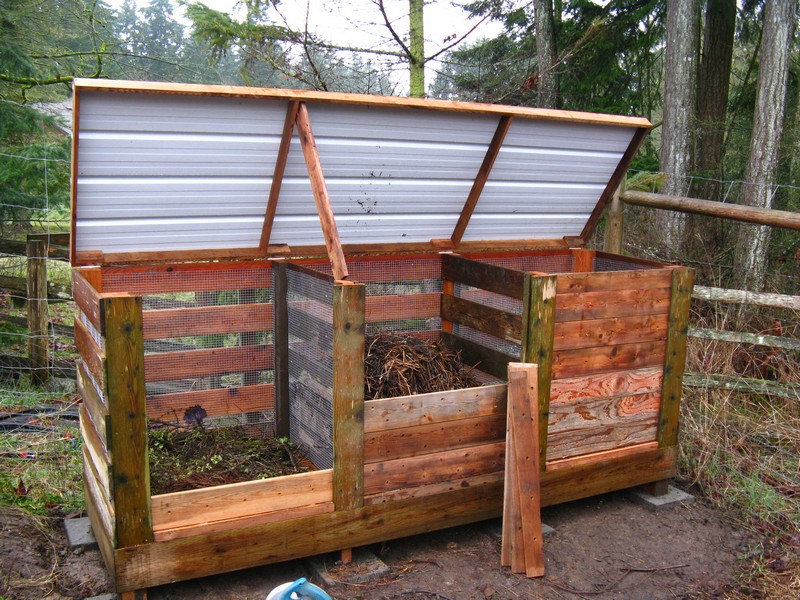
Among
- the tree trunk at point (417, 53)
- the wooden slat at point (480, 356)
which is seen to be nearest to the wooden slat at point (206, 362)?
the wooden slat at point (480, 356)

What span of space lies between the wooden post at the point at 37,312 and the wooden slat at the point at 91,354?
3001 mm

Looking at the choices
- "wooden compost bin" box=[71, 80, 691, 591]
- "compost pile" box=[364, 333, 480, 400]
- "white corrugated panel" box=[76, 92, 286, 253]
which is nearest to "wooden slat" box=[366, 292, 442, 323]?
"wooden compost bin" box=[71, 80, 691, 591]

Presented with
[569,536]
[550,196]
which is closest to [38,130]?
[550,196]

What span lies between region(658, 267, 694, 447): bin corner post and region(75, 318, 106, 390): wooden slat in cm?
292

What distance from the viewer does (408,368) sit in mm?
3701

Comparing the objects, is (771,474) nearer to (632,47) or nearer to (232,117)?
(232,117)

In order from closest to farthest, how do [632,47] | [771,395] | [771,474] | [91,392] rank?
[91,392], [771,474], [771,395], [632,47]

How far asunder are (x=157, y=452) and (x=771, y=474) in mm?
3461

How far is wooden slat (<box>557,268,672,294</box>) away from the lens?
3551mm

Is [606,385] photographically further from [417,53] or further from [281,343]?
[417,53]

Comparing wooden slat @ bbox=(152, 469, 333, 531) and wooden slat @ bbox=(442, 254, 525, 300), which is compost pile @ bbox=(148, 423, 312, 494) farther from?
wooden slat @ bbox=(442, 254, 525, 300)

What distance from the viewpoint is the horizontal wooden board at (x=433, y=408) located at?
322 centimetres

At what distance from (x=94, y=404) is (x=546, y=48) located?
8.40 metres

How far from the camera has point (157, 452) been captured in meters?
3.67
